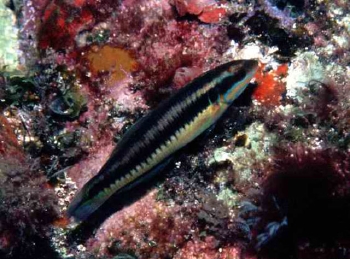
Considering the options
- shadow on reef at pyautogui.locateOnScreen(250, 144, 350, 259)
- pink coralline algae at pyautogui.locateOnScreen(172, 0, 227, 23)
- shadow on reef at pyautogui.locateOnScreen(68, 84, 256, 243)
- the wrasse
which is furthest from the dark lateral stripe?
pink coralline algae at pyautogui.locateOnScreen(172, 0, 227, 23)

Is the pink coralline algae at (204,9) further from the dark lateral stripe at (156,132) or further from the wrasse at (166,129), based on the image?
the dark lateral stripe at (156,132)

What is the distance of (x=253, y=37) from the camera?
4.36 metres

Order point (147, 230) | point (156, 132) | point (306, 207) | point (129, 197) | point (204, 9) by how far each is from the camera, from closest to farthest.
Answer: point (306, 207) < point (156, 132) < point (147, 230) < point (129, 197) < point (204, 9)

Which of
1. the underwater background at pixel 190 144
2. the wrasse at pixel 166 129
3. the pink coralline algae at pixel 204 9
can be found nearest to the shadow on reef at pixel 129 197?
the underwater background at pixel 190 144

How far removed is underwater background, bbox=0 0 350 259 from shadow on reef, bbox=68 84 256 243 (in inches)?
0.5

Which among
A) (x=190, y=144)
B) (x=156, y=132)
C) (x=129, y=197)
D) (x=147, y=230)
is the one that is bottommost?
(x=147, y=230)

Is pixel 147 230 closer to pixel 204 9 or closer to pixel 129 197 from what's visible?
pixel 129 197

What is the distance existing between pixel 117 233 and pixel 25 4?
3627 mm

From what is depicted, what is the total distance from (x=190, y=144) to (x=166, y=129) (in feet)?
2.05

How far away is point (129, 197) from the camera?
4.16 meters

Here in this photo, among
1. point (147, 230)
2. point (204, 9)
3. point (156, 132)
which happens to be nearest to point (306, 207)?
point (156, 132)

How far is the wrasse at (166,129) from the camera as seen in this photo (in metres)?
3.47

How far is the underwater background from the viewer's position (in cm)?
366

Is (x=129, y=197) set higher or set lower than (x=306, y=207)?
lower
